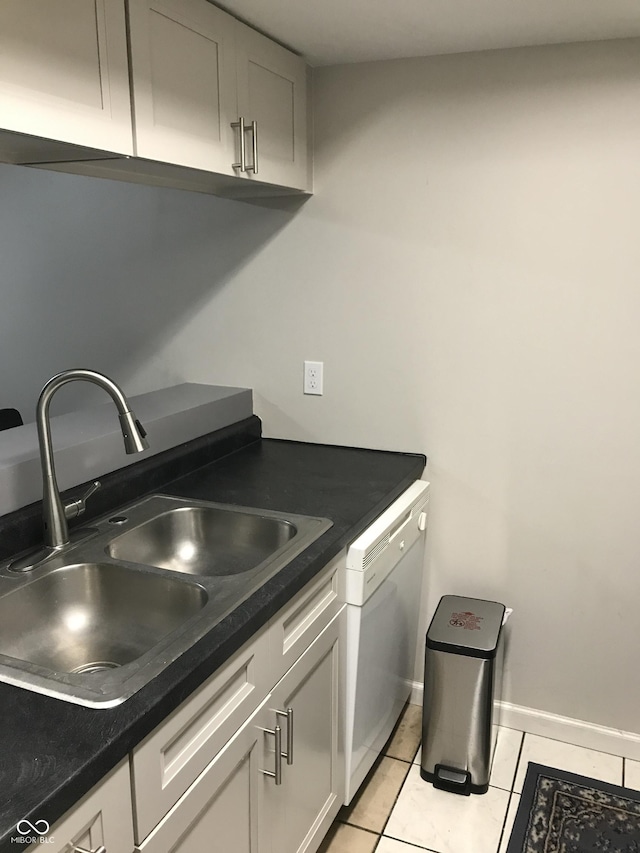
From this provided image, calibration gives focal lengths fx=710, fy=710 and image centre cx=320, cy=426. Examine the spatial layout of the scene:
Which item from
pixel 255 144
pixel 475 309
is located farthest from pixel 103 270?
pixel 475 309

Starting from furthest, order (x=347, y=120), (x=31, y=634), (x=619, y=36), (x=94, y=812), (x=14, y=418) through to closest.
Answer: (x=14, y=418) → (x=347, y=120) → (x=619, y=36) → (x=31, y=634) → (x=94, y=812)

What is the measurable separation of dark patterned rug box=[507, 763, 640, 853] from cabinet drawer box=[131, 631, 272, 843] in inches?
40.6

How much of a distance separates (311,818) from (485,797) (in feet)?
2.13

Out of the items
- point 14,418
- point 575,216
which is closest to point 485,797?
point 575,216

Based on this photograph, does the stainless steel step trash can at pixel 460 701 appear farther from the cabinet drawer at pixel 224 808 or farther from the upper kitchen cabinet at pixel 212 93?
the upper kitchen cabinet at pixel 212 93

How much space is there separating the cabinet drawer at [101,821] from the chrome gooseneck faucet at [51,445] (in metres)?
0.62

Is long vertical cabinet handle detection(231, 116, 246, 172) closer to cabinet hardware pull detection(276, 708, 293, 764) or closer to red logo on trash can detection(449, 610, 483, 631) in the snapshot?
cabinet hardware pull detection(276, 708, 293, 764)

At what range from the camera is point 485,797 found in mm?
2090

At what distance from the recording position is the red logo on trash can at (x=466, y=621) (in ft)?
6.95

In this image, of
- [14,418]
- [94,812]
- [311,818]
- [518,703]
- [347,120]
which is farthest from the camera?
[14,418]

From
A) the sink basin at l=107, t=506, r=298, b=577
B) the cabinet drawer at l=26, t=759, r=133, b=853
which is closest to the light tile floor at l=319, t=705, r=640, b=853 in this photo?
the sink basin at l=107, t=506, r=298, b=577

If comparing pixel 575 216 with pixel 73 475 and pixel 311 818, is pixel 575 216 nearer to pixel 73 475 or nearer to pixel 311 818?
pixel 73 475

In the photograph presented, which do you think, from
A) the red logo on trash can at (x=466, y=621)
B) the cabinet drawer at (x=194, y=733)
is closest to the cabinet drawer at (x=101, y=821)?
the cabinet drawer at (x=194, y=733)

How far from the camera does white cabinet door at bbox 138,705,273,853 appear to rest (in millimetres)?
1149
